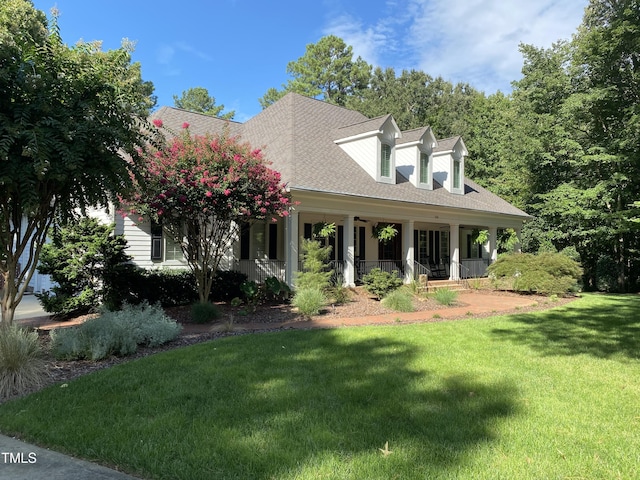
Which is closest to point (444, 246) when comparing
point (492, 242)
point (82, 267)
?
point (492, 242)

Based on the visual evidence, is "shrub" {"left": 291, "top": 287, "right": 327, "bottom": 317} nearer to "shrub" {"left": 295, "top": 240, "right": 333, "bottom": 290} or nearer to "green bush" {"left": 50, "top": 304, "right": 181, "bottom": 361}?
"shrub" {"left": 295, "top": 240, "right": 333, "bottom": 290}

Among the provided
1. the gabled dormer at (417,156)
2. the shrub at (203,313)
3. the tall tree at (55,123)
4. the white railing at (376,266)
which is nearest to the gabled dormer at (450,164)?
the gabled dormer at (417,156)

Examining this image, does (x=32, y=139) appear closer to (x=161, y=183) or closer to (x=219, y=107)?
(x=161, y=183)

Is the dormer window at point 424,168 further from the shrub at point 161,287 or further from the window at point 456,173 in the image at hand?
the shrub at point 161,287

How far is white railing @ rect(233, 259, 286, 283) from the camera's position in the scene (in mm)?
14445

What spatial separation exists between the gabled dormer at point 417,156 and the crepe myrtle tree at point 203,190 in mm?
8980

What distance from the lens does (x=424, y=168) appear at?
749 inches

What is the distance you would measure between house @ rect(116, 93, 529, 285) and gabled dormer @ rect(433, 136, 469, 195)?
0.05m

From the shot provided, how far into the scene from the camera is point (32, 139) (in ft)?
17.4

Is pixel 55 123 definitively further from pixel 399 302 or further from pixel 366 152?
pixel 366 152

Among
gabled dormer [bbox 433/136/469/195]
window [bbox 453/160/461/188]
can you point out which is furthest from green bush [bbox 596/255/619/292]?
window [bbox 453/160/461/188]

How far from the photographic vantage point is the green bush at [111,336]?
6523 millimetres

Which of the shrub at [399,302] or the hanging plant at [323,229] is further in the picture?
the hanging plant at [323,229]

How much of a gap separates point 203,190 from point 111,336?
425 centimetres
